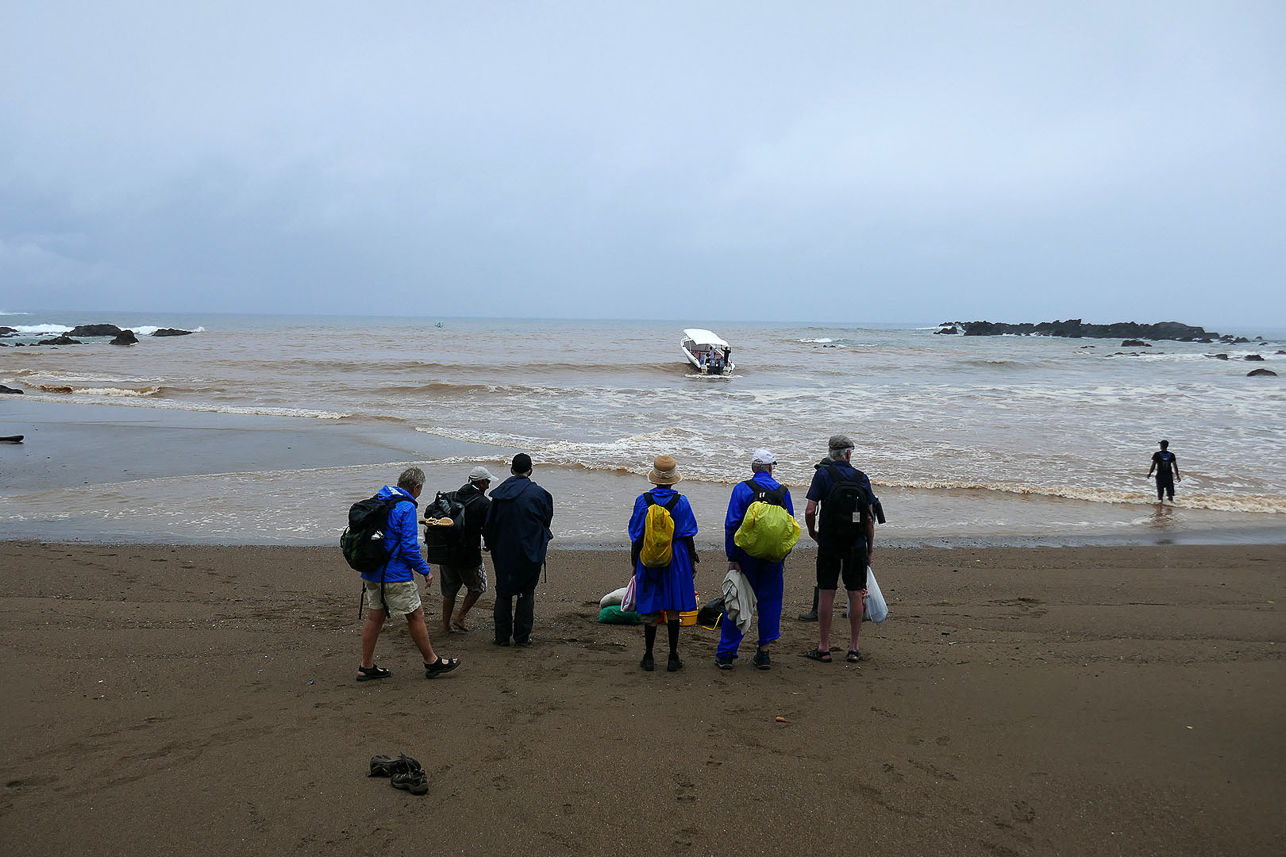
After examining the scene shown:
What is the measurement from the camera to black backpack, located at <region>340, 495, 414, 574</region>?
4902mm

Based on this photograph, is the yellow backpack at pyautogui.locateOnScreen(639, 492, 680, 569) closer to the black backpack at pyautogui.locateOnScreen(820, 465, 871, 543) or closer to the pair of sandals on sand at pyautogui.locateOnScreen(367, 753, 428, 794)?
the black backpack at pyautogui.locateOnScreen(820, 465, 871, 543)

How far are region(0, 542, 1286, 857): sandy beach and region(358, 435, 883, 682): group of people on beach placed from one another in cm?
24

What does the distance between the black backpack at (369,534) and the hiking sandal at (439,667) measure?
2.73 feet

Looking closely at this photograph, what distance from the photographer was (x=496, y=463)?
15.2m

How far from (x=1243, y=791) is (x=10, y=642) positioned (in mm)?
7650

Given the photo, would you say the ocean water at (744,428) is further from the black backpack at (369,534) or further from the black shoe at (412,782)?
the black shoe at (412,782)

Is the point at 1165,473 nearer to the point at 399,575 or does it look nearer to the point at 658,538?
the point at 658,538

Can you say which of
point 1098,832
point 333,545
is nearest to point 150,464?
point 333,545

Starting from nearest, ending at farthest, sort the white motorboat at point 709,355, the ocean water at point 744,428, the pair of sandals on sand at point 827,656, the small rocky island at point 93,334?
the pair of sandals on sand at point 827,656, the ocean water at point 744,428, the white motorboat at point 709,355, the small rocky island at point 93,334

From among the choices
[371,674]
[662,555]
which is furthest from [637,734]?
[371,674]

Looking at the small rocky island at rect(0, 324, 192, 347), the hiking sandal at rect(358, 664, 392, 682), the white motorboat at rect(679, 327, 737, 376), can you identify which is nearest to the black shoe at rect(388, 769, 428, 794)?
the hiking sandal at rect(358, 664, 392, 682)

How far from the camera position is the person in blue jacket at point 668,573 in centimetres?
526

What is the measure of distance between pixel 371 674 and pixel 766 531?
108 inches

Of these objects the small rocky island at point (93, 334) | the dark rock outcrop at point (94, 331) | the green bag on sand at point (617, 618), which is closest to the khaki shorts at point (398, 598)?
the green bag on sand at point (617, 618)
